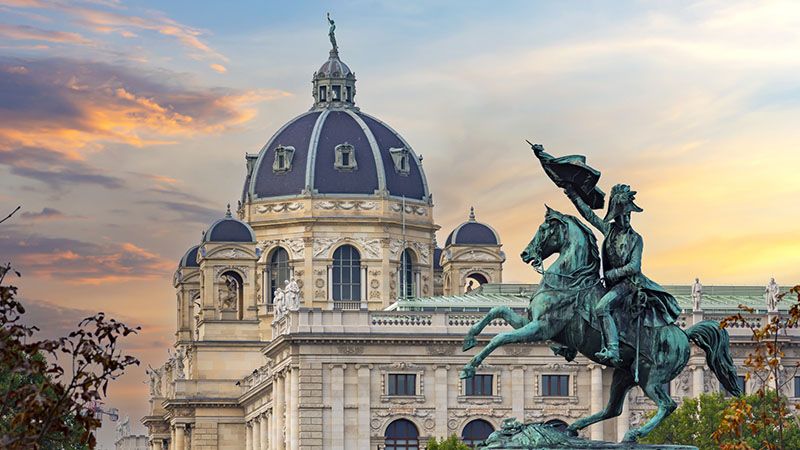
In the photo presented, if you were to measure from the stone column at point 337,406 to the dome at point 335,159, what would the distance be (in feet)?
103

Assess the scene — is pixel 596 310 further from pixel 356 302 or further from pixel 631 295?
pixel 356 302

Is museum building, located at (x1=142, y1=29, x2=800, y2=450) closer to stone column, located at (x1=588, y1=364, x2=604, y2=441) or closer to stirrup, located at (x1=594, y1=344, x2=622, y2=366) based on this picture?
stone column, located at (x1=588, y1=364, x2=604, y2=441)

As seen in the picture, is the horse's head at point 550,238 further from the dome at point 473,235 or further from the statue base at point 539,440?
the dome at point 473,235

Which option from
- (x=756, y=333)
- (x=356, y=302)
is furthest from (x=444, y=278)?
(x=756, y=333)

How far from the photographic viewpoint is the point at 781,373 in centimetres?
14212

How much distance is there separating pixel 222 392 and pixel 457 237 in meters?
19.1

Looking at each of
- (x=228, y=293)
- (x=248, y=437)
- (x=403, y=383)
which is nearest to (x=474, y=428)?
(x=403, y=383)

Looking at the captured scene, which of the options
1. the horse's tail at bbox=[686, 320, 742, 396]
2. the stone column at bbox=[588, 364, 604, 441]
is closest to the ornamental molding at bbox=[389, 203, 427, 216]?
the stone column at bbox=[588, 364, 604, 441]

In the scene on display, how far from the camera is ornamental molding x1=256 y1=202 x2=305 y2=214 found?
17162 cm

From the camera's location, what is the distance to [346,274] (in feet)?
557

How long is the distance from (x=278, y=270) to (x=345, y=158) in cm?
888

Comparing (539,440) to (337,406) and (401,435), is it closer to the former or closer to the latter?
(337,406)

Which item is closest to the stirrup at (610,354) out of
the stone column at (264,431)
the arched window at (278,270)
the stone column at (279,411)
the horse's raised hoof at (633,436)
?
the horse's raised hoof at (633,436)

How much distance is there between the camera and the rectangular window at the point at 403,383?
143 m
